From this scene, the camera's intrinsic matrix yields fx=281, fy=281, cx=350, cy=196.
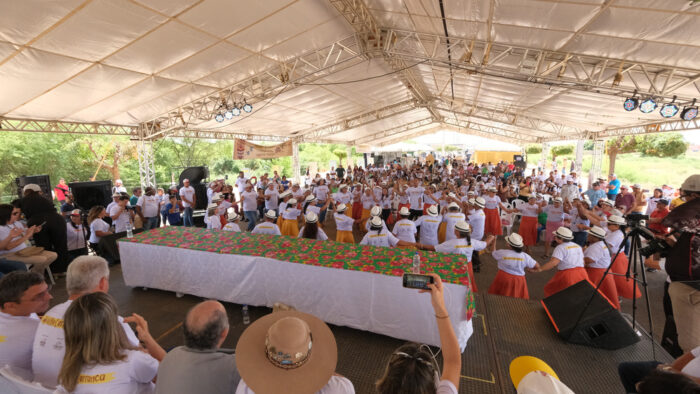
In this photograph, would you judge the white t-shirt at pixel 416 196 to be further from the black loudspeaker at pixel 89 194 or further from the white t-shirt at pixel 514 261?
the black loudspeaker at pixel 89 194

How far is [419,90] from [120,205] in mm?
12283

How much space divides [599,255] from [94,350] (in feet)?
16.9

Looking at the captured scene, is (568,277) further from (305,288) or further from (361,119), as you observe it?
(361,119)

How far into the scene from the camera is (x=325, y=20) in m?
6.00

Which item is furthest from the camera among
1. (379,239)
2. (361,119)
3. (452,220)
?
(361,119)

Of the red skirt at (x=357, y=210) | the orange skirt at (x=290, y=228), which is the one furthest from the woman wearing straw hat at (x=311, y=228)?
the red skirt at (x=357, y=210)

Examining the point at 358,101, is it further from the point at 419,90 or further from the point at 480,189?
the point at 480,189

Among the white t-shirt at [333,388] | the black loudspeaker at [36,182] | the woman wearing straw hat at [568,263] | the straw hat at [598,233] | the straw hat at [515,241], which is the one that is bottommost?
the woman wearing straw hat at [568,263]

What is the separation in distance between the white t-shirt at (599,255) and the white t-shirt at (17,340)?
564 centimetres

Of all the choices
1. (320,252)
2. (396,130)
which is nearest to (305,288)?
(320,252)

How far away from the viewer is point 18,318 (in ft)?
6.00

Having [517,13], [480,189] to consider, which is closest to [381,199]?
[480,189]

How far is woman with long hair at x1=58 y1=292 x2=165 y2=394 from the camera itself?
1.41 meters

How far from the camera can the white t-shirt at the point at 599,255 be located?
12.1ft
